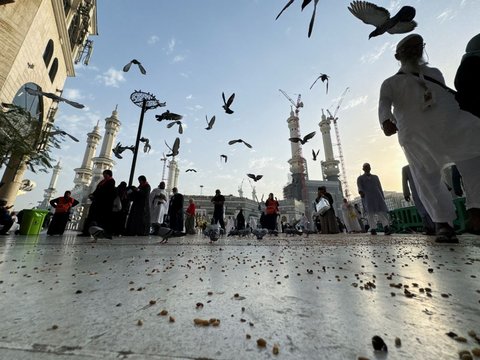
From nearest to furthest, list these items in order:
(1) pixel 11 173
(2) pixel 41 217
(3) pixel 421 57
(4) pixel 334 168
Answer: (3) pixel 421 57 < (2) pixel 41 217 < (1) pixel 11 173 < (4) pixel 334 168

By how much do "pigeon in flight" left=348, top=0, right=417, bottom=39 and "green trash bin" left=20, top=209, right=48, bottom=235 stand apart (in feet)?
36.2

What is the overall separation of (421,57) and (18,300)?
4.89m

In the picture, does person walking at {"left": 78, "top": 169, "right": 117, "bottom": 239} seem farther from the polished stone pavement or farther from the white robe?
the polished stone pavement

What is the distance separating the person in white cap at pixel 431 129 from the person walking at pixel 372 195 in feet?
13.6

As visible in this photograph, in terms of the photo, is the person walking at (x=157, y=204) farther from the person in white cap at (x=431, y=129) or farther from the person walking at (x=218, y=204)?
the person in white cap at (x=431, y=129)

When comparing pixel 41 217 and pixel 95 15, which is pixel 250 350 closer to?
pixel 41 217

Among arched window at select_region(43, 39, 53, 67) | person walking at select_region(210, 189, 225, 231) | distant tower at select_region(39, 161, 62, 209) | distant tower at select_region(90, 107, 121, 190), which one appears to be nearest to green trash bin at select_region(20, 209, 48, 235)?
person walking at select_region(210, 189, 225, 231)

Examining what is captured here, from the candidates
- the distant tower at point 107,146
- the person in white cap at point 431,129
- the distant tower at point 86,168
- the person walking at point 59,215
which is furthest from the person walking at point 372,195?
the distant tower at point 86,168

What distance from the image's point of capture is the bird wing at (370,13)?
13.1ft

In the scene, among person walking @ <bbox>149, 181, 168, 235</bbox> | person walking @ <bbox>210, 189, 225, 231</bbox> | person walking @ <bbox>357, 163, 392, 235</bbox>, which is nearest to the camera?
person walking @ <bbox>357, 163, 392, 235</bbox>

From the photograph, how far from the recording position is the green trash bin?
8227 mm

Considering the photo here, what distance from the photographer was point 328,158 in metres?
60.9

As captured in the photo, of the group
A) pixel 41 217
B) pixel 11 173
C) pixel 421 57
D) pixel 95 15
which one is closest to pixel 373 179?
pixel 421 57

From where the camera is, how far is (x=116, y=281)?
1284 millimetres
